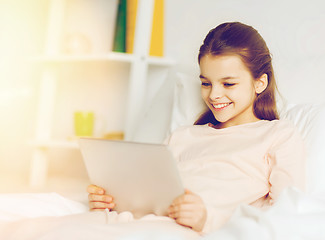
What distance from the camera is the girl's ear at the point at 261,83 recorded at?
1.04 meters

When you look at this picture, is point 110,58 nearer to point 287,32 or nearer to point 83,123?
point 83,123

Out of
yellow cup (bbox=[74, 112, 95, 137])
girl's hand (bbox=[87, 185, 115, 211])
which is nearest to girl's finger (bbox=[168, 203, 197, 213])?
girl's hand (bbox=[87, 185, 115, 211])

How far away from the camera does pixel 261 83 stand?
105 centimetres

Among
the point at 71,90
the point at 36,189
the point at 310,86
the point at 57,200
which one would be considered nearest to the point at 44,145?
the point at 36,189

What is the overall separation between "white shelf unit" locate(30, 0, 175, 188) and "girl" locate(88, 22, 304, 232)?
588 millimetres

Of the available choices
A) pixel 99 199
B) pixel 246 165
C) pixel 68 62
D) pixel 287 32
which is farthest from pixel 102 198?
pixel 68 62

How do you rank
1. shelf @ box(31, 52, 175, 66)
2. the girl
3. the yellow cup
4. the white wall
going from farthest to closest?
the yellow cup
shelf @ box(31, 52, 175, 66)
the white wall
the girl

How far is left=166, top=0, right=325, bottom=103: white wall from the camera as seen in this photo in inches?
43.3

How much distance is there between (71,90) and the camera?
2.03m

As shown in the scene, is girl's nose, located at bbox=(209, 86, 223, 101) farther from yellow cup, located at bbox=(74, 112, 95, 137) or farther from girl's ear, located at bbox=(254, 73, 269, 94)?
yellow cup, located at bbox=(74, 112, 95, 137)

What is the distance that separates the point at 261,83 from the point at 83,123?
950 mm

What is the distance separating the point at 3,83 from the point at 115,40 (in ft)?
2.18

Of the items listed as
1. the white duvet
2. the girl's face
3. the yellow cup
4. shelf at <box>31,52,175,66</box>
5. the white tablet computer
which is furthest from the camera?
the yellow cup

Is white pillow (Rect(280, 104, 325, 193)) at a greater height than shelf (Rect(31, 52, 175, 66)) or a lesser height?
lesser
